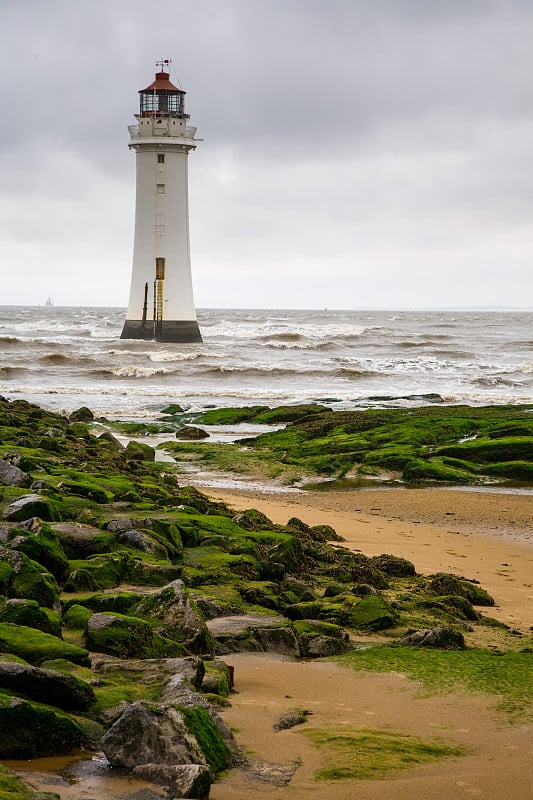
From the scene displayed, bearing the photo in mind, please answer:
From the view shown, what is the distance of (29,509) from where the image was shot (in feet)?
21.5

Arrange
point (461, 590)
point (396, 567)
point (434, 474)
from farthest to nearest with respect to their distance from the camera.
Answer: point (434, 474), point (396, 567), point (461, 590)

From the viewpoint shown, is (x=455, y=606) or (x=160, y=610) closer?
(x=160, y=610)

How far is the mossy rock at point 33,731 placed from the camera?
11.1 feet

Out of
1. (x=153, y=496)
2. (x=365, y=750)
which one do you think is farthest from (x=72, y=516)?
(x=365, y=750)

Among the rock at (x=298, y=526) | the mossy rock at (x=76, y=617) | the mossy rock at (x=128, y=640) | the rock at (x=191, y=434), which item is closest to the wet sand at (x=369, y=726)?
the mossy rock at (x=128, y=640)

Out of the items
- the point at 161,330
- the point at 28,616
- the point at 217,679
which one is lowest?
the point at 217,679

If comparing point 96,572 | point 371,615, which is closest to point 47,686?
point 96,572

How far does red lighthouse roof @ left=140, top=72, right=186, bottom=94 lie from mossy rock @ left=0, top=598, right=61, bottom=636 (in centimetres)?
3023

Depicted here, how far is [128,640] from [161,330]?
96.8 feet

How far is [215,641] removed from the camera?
519 cm

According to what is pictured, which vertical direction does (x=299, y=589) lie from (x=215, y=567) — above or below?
below

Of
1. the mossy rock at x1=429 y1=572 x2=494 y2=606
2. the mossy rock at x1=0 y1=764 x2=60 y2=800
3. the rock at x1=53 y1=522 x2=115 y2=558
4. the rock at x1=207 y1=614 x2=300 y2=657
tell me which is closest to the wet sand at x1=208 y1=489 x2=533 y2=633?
the mossy rock at x1=429 y1=572 x2=494 y2=606

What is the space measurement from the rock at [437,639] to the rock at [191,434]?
13.0 m

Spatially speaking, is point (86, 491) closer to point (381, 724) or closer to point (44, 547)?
point (44, 547)
